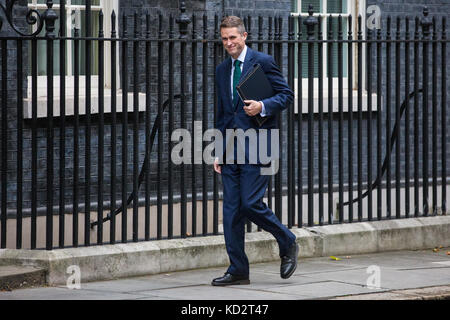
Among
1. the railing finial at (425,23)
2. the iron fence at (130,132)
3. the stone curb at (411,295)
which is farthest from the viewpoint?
the railing finial at (425,23)

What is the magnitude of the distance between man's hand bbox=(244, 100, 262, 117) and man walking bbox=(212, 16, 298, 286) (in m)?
0.02

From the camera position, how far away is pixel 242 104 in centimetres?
869

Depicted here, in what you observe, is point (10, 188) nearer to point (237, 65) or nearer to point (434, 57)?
point (237, 65)

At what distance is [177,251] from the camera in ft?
31.9

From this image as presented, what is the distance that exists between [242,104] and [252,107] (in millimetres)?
210

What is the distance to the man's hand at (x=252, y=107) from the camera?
27.9ft

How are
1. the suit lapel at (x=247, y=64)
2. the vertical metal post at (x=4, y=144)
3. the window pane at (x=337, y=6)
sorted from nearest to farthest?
the suit lapel at (x=247, y=64) < the vertical metal post at (x=4, y=144) < the window pane at (x=337, y=6)

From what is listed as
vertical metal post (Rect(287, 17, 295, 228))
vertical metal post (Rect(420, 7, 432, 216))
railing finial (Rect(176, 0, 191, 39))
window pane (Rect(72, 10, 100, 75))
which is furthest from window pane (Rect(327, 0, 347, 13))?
railing finial (Rect(176, 0, 191, 39))

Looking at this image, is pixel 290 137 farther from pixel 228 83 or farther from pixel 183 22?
pixel 228 83

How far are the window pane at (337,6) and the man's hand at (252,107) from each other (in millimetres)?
5100

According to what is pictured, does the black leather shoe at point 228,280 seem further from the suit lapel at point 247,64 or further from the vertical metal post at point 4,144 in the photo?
the vertical metal post at point 4,144

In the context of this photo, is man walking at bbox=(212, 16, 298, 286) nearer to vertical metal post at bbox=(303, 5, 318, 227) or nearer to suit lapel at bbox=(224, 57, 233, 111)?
suit lapel at bbox=(224, 57, 233, 111)

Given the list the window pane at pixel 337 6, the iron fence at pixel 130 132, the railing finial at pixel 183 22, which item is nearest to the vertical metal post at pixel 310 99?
the iron fence at pixel 130 132

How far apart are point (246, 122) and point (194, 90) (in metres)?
1.41
